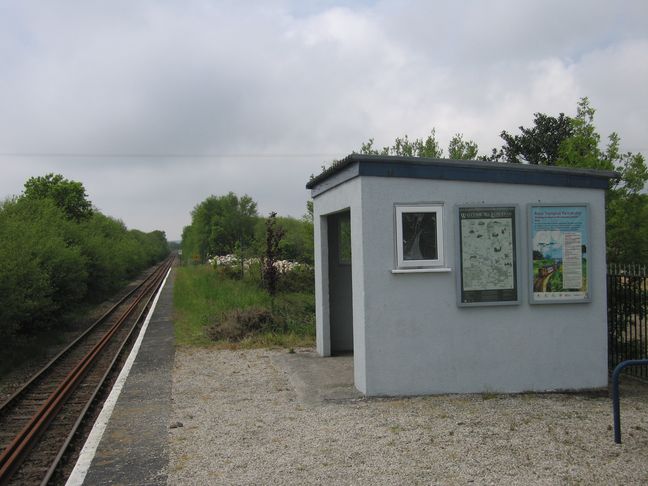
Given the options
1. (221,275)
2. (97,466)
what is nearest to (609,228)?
(97,466)

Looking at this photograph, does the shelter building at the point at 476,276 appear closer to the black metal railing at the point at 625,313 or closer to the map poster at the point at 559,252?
the map poster at the point at 559,252

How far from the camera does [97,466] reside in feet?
20.3

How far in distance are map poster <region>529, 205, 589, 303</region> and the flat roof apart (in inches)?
15.5

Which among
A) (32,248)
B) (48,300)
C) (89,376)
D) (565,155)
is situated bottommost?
(89,376)

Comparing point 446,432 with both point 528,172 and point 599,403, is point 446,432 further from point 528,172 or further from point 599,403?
point 528,172

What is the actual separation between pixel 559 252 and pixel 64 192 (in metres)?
47.2

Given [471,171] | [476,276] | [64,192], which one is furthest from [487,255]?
[64,192]

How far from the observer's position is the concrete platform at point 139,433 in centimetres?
588

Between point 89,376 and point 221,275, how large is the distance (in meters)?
20.4

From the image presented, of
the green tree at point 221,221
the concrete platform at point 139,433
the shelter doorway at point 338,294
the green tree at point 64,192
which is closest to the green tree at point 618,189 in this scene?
the shelter doorway at point 338,294

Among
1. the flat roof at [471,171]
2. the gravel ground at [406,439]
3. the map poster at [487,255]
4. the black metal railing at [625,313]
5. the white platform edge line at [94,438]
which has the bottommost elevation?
the white platform edge line at [94,438]

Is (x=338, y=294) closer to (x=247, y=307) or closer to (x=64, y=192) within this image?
(x=247, y=307)

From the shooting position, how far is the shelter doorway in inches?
480

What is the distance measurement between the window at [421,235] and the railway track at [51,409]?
4859mm
